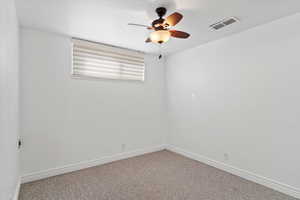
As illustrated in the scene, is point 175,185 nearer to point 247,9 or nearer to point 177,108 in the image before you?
point 177,108

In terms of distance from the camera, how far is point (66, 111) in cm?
276

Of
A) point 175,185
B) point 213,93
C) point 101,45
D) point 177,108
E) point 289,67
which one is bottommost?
point 175,185

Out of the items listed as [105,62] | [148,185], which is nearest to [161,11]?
[105,62]

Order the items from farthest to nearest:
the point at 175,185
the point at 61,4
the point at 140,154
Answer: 1. the point at 140,154
2. the point at 175,185
3. the point at 61,4

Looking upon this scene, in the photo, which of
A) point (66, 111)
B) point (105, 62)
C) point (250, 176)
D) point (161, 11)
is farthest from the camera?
point (105, 62)

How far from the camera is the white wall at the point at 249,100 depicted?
212 cm

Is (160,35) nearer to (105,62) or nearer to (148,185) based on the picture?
(105,62)

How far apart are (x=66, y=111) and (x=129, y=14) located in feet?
6.55

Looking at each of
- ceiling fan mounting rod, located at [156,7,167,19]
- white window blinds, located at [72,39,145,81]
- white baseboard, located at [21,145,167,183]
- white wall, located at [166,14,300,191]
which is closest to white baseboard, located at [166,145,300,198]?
white wall, located at [166,14,300,191]

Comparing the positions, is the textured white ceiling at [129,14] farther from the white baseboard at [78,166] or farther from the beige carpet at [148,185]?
the beige carpet at [148,185]

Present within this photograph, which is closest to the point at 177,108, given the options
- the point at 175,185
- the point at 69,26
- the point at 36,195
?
the point at 175,185

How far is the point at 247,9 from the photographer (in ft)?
6.57

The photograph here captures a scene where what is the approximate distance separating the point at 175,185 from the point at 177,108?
6.12 feet

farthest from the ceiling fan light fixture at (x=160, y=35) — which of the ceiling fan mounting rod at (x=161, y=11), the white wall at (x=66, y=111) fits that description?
the white wall at (x=66, y=111)
